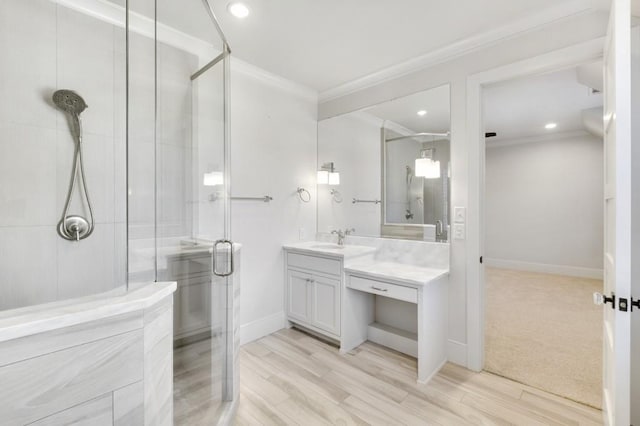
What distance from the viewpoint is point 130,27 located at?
1.61 meters

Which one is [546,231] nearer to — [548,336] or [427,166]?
[548,336]

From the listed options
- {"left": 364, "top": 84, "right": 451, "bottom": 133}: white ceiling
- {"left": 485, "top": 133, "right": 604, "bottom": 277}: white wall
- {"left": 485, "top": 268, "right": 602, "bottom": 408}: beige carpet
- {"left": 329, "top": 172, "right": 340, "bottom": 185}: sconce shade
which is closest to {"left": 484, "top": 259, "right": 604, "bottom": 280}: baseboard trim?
{"left": 485, "top": 133, "right": 604, "bottom": 277}: white wall

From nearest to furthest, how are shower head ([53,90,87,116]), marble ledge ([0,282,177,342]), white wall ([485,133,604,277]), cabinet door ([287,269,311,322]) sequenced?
marble ledge ([0,282,177,342]) → shower head ([53,90,87,116]) → cabinet door ([287,269,311,322]) → white wall ([485,133,604,277])

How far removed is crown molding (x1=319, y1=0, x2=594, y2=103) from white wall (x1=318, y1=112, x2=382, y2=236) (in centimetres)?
32

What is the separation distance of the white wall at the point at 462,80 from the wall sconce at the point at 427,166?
189 mm

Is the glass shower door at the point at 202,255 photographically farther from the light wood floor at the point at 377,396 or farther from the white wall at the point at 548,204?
the white wall at the point at 548,204

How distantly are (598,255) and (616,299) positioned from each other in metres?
5.18

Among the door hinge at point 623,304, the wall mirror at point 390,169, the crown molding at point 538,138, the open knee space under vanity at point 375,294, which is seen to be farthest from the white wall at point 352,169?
the crown molding at point 538,138

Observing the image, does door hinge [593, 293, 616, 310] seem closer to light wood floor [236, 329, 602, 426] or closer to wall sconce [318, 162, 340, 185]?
light wood floor [236, 329, 602, 426]

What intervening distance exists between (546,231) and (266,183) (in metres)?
5.42

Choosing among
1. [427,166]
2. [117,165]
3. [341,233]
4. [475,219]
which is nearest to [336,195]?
[341,233]

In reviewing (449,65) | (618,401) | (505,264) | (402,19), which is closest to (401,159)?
(449,65)

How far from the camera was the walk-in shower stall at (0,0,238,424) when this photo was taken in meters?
1.52

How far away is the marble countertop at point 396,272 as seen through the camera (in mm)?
2158
